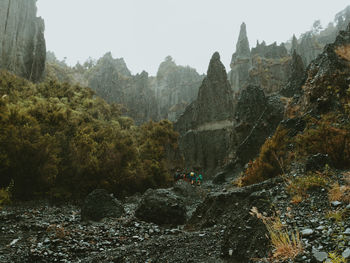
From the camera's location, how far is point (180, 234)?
314 inches

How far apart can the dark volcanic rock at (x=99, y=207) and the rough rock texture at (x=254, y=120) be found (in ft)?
45.5

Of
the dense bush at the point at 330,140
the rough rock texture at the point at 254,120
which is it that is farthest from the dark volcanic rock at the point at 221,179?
the dense bush at the point at 330,140

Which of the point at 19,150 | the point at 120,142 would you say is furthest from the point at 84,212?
the point at 120,142

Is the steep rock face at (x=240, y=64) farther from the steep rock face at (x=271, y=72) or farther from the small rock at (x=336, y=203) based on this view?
the small rock at (x=336, y=203)

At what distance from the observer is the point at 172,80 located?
88875mm

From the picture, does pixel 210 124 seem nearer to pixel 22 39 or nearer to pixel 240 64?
pixel 22 39

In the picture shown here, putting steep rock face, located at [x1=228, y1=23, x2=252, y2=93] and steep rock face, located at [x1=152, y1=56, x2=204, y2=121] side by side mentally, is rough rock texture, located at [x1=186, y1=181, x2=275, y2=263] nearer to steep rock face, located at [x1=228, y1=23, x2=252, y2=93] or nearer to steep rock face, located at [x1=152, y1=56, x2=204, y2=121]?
steep rock face, located at [x1=152, y1=56, x2=204, y2=121]

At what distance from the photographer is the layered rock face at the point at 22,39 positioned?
3472 cm

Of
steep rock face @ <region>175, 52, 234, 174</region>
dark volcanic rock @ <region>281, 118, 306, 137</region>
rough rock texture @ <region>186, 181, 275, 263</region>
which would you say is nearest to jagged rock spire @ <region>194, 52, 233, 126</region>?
steep rock face @ <region>175, 52, 234, 174</region>

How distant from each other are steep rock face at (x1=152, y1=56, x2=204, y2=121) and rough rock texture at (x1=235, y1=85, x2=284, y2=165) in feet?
148

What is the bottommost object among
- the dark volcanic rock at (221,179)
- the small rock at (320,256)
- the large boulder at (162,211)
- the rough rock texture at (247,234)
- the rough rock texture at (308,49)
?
the dark volcanic rock at (221,179)

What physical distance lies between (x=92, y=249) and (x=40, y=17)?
50.7 metres

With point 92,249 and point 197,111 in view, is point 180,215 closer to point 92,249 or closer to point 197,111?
point 92,249

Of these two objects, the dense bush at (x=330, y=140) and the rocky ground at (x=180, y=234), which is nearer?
the rocky ground at (x=180, y=234)
